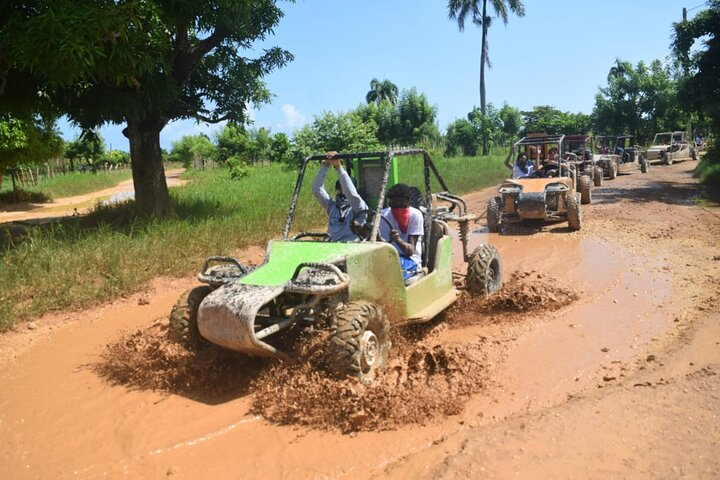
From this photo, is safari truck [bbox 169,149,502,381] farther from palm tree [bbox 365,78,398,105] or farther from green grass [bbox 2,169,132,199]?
palm tree [bbox 365,78,398,105]

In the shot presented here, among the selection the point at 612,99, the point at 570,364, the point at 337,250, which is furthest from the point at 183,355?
the point at 612,99

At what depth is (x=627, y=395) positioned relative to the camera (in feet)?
12.6

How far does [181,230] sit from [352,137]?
20.0 m

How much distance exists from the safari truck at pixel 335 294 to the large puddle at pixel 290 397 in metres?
0.27

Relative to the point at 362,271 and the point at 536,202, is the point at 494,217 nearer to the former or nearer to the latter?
the point at 536,202

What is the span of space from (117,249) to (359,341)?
5.06 metres

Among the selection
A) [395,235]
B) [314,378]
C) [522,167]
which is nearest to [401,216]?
[395,235]

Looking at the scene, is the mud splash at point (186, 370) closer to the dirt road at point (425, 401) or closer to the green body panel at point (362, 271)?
the dirt road at point (425, 401)

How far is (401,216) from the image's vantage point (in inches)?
206

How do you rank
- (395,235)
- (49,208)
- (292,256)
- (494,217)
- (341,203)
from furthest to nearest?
(49,208) < (494,217) < (341,203) < (395,235) < (292,256)

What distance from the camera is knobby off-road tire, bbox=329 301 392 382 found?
3891 mm

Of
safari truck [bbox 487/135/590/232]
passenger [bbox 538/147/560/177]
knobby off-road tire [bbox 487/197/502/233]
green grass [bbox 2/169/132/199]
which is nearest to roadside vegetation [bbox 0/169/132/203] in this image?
green grass [bbox 2/169/132/199]

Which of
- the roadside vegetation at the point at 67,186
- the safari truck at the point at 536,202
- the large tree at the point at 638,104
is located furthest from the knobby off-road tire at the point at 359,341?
the large tree at the point at 638,104

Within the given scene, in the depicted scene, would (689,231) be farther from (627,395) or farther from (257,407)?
(257,407)
